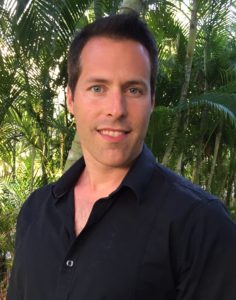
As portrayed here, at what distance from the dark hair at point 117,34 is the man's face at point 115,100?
0.08ft

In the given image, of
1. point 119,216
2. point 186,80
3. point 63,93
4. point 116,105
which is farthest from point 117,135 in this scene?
point 63,93

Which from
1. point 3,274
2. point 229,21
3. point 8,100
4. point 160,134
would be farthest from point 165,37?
point 3,274

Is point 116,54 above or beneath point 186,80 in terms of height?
Result: beneath

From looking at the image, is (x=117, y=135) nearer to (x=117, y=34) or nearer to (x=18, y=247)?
(x=117, y=34)

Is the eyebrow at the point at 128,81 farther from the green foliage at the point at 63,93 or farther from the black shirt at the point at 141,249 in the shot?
the green foliage at the point at 63,93

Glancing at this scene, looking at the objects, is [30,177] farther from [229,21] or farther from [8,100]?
[229,21]

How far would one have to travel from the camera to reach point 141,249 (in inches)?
44.3

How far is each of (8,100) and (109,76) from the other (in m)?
3.55

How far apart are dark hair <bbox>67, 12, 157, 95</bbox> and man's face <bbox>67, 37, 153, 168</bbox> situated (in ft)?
0.08

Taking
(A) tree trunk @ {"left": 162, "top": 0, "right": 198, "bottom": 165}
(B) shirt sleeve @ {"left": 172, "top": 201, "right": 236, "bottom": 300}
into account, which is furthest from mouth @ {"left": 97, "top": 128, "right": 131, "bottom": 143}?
(A) tree trunk @ {"left": 162, "top": 0, "right": 198, "bottom": 165}

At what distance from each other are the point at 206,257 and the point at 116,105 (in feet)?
1.45

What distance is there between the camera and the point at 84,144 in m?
1.34

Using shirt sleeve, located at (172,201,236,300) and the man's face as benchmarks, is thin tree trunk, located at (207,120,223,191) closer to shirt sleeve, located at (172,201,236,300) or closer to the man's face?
the man's face

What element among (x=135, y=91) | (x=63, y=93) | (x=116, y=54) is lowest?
(x=135, y=91)
